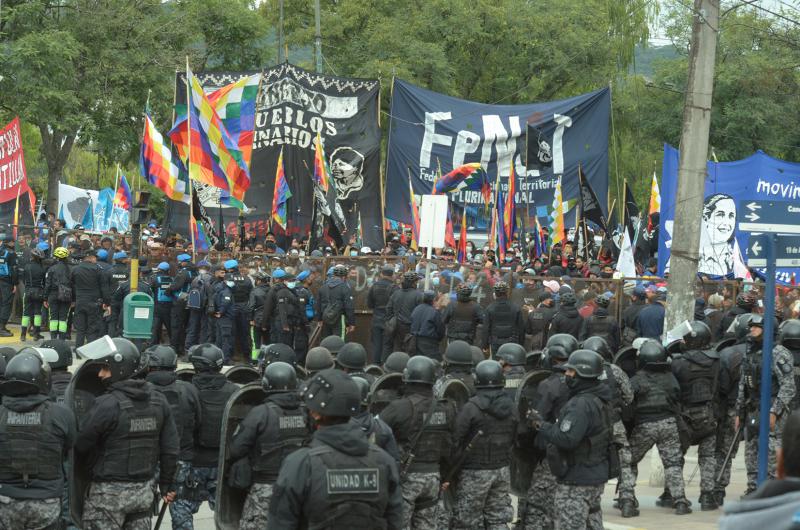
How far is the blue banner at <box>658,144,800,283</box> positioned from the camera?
16828 mm

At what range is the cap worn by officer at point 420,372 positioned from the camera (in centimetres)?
870

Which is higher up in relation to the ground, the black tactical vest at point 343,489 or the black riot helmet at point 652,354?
the black riot helmet at point 652,354

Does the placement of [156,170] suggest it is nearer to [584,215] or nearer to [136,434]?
[584,215]

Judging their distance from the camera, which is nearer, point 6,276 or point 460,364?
point 460,364

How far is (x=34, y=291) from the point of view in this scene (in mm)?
21734

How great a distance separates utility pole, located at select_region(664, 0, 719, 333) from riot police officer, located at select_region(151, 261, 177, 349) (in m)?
10.9

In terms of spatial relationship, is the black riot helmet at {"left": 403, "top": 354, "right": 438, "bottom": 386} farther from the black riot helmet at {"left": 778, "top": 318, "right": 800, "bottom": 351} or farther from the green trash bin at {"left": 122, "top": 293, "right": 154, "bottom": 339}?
the green trash bin at {"left": 122, "top": 293, "right": 154, "bottom": 339}

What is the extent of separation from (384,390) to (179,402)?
164 centimetres

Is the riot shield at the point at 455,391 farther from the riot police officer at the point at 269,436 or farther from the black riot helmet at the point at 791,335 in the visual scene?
the black riot helmet at the point at 791,335

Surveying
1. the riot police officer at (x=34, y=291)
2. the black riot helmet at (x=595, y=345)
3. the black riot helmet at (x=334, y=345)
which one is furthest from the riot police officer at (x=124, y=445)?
the riot police officer at (x=34, y=291)

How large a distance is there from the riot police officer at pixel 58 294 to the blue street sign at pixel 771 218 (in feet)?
41.6

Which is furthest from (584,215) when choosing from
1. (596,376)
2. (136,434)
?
(136,434)

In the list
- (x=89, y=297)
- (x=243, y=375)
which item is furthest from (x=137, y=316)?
(x=243, y=375)

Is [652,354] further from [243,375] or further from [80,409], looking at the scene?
[80,409]
